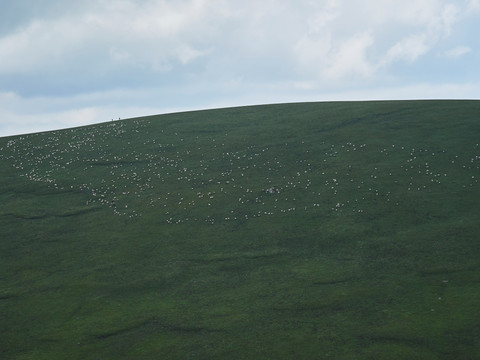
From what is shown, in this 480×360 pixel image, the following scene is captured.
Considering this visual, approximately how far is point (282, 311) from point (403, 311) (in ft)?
17.6

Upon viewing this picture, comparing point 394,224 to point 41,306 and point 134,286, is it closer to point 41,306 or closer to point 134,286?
point 134,286

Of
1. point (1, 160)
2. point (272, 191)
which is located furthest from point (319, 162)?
point (1, 160)

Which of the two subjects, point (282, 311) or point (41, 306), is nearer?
point (282, 311)

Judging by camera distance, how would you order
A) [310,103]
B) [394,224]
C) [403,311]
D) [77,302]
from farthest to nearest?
[310,103] → [394,224] → [77,302] → [403,311]

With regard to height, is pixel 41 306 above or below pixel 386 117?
below

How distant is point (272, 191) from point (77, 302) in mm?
17584

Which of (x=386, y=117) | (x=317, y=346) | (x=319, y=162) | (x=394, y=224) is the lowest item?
(x=317, y=346)

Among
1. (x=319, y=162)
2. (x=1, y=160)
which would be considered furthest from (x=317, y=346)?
(x=1, y=160)

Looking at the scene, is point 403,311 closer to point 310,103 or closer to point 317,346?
point 317,346

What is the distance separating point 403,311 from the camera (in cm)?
2302

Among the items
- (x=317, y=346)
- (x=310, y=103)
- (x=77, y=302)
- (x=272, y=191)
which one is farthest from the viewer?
(x=310, y=103)

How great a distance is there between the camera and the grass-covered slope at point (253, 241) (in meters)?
22.8

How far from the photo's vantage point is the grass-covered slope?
897 inches

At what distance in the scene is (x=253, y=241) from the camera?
3294cm
